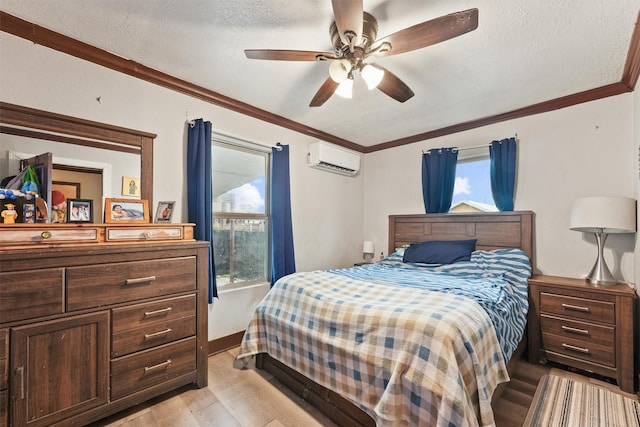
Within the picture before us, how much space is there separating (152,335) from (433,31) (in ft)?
7.89

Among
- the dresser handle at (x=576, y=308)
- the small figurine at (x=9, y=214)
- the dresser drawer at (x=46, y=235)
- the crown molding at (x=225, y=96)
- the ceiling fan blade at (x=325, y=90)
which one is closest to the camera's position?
the dresser drawer at (x=46, y=235)

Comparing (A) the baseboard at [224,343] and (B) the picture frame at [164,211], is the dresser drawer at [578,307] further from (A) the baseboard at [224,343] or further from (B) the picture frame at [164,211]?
(B) the picture frame at [164,211]

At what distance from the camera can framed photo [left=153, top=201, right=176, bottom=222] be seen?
7.42 feet

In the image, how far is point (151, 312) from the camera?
72.4 inches

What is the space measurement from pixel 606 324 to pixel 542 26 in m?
2.19

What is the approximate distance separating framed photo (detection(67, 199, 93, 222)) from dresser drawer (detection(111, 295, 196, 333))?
667 mm

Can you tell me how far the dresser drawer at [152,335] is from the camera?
1.71 meters

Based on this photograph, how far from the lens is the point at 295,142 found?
138 inches

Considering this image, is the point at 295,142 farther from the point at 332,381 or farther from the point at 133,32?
the point at 332,381

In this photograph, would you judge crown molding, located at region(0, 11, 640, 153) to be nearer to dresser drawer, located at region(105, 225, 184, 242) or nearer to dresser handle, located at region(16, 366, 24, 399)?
dresser drawer, located at region(105, 225, 184, 242)

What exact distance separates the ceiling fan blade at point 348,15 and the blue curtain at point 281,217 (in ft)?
5.83

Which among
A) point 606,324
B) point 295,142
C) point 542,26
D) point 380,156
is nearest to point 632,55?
point 542,26

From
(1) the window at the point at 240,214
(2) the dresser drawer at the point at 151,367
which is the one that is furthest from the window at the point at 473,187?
(2) the dresser drawer at the point at 151,367

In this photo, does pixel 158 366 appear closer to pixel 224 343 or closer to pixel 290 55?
pixel 224 343
